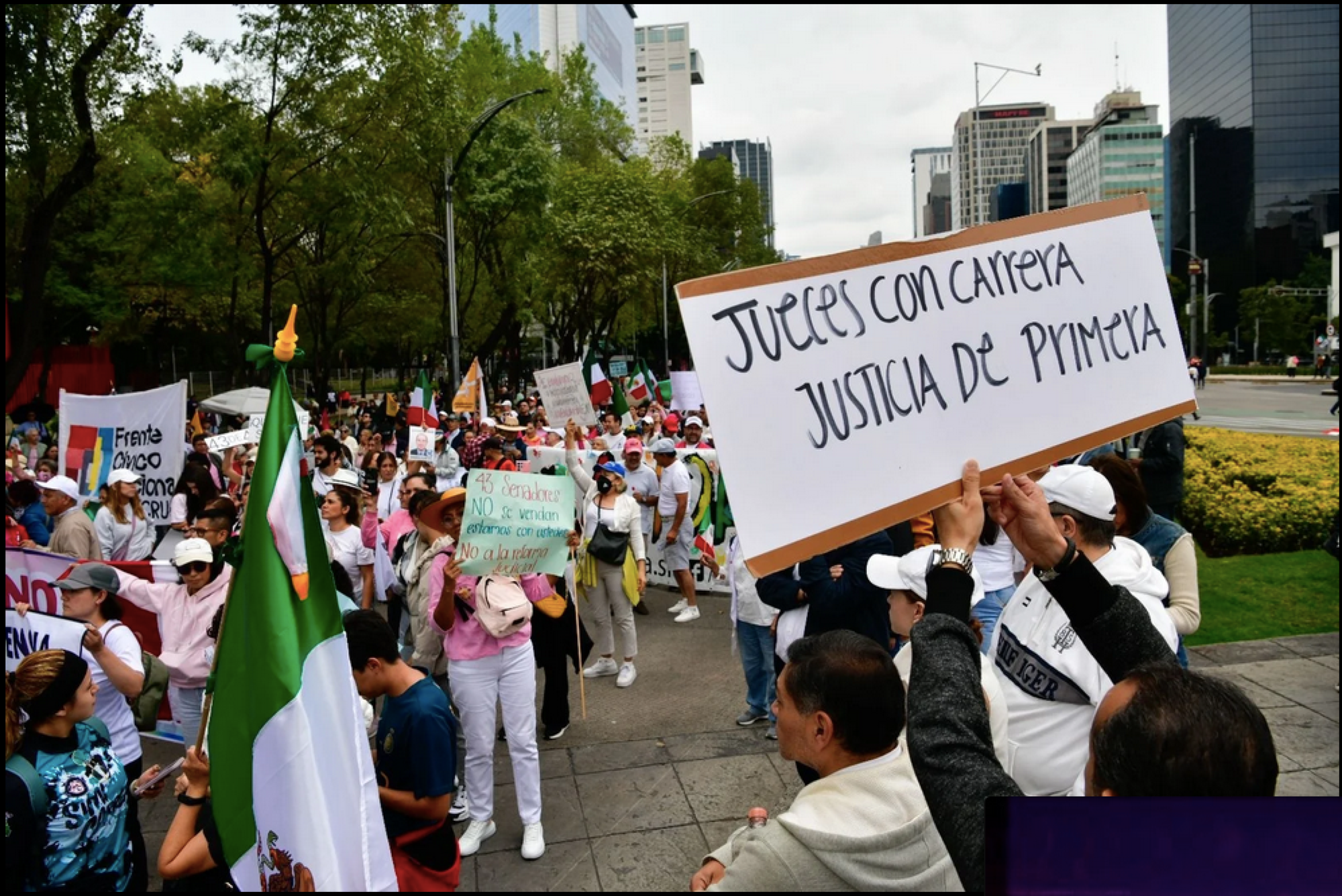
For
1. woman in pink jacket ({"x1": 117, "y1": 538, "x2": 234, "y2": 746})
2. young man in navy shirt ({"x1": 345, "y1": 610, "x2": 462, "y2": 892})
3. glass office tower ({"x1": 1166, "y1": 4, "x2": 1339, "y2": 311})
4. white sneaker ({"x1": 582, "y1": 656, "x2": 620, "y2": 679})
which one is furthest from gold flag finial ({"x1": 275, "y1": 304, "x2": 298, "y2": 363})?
glass office tower ({"x1": 1166, "y1": 4, "x2": 1339, "y2": 311})

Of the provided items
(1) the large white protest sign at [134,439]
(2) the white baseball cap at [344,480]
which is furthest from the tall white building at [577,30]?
(2) the white baseball cap at [344,480]

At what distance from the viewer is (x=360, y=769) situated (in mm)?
2701

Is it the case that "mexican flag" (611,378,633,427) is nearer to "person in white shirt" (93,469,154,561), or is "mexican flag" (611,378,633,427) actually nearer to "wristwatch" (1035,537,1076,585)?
"person in white shirt" (93,469,154,561)

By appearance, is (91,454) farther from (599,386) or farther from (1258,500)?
(1258,500)

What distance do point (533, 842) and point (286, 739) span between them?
249cm

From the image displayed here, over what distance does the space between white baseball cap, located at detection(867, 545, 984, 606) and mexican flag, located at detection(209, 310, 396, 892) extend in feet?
5.92

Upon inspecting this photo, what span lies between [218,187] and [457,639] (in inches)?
732

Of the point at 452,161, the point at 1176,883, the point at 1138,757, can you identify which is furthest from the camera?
the point at 452,161

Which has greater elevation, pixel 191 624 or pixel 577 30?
pixel 577 30

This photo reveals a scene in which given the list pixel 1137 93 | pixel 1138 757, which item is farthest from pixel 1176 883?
pixel 1137 93

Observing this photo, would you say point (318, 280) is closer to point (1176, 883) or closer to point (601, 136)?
point (601, 136)

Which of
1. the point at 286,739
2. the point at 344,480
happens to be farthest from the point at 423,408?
the point at 286,739

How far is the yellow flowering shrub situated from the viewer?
1027cm

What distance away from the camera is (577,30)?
396 ft
